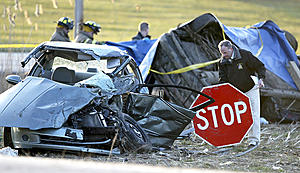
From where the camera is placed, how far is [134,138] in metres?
7.80

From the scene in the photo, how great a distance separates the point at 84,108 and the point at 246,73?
118 inches

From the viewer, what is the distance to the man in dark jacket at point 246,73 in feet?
29.9

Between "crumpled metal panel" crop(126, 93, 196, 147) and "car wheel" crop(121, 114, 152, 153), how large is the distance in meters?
0.27

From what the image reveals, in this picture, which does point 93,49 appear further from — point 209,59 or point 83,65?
point 209,59

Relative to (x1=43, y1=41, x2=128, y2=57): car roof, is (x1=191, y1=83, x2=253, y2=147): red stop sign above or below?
below

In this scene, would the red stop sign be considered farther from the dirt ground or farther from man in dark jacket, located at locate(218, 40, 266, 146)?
man in dark jacket, located at locate(218, 40, 266, 146)

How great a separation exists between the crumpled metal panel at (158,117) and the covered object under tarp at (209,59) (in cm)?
403

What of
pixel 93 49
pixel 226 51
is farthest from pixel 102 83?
pixel 226 51

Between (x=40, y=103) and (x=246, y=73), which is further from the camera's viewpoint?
(x=246, y=73)

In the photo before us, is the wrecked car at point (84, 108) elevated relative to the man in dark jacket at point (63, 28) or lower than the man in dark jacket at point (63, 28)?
lower

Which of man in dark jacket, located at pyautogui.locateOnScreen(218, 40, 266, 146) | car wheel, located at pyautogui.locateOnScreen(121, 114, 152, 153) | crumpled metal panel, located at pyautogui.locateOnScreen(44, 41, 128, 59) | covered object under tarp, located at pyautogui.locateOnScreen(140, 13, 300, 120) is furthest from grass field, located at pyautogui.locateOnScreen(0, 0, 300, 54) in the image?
car wheel, located at pyautogui.locateOnScreen(121, 114, 152, 153)

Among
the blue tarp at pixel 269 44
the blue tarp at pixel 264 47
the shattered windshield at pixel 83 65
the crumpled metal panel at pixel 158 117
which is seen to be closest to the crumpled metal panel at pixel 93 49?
the shattered windshield at pixel 83 65

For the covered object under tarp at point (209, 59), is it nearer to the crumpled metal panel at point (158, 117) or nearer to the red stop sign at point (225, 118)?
the crumpled metal panel at point (158, 117)

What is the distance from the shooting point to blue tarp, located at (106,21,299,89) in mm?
12578
